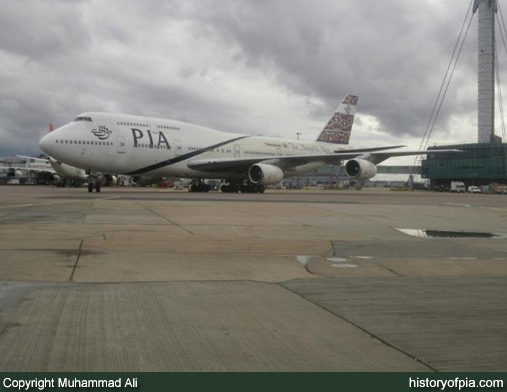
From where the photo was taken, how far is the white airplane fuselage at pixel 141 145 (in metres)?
28.4

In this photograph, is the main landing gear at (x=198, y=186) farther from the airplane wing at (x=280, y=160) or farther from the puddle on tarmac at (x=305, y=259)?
the puddle on tarmac at (x=305, y=259)

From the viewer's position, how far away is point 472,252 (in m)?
8.75

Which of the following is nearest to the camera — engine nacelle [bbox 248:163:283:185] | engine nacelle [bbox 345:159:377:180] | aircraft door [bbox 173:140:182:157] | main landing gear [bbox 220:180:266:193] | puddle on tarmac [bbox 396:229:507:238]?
puddle on tarmac [bbox 396:229:507:238]

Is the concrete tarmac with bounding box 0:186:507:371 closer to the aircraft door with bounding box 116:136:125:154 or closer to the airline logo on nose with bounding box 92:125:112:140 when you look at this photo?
the airline logo on nose with bounding box 92:125:112:140

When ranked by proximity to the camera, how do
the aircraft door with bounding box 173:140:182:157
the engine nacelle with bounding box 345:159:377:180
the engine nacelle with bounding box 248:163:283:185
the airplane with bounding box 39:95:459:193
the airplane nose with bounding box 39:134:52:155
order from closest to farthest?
the airplane nose with bounding box 39:134:52:155
the airplane with bounding box 39:95:459:193
the aircraft door with bounding box 173:140:182:157
the engine nacelle with bounding box 248:163:283:185
the engine nacelle with bounding box 345:159:377:180

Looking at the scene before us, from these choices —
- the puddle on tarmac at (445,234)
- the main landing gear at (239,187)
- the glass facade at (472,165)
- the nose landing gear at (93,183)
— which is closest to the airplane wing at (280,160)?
the main landing gear at (239,187)

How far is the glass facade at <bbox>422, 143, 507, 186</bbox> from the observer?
10775 cm

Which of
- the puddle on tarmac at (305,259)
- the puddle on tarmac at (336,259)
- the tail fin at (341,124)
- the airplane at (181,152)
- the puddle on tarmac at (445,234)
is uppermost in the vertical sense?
the tail fin at (341,124)

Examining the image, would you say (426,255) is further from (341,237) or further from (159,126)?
(159,126)

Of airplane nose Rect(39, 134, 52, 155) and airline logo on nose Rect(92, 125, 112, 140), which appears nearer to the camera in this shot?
airplane nose Rect(39, 134, 52, 155)

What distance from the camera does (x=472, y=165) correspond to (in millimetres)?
111812

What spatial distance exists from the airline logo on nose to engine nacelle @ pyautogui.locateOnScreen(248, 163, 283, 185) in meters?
9.36

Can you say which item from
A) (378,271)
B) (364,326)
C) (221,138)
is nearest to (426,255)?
(378,271)

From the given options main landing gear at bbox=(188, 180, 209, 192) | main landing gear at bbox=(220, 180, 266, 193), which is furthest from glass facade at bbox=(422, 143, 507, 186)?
main landing gear at bbox=(188, 180, 209, 192)
